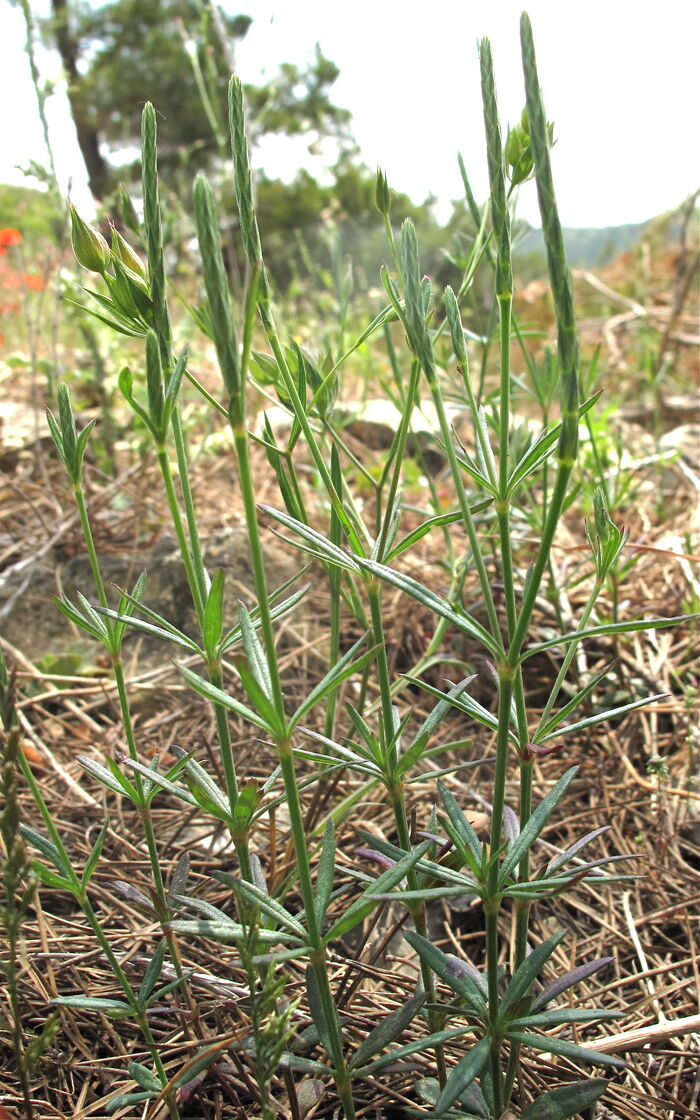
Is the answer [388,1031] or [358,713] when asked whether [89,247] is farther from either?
[388,1031]

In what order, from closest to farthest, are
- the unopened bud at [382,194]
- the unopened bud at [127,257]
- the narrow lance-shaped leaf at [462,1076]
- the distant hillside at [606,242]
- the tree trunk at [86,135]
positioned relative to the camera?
the narrow lance-shaped leaf at [462,1076] → the unopened bud at [127,257] → the unopened bud at [382,194] → the distant hillside at [606,242] → the tree trunk at [86,135]

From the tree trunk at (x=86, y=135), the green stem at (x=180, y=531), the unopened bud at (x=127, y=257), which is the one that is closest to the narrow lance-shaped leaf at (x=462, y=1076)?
the green stem at (x=180, y=531)

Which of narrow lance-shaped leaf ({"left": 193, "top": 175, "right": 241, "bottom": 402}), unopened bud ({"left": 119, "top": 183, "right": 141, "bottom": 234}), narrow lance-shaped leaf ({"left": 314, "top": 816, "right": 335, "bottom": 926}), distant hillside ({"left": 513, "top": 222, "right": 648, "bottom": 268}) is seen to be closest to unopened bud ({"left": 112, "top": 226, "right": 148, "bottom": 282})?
unopened bud ({"left": 119, "top": 183, "right": 141, "bottom": 234})

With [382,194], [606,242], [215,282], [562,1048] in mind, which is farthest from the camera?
[606,242]

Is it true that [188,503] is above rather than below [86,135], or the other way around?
below

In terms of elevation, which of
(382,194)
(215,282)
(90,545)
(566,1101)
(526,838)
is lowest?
(566,1101)

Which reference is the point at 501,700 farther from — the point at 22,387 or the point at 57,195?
the point at 22,387

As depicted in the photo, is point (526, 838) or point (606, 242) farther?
point (606, 242)

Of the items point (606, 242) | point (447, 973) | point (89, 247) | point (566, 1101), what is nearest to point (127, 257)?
point (89, 247)

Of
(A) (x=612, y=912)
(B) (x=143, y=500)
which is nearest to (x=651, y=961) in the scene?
(A) (x=612, y=912)

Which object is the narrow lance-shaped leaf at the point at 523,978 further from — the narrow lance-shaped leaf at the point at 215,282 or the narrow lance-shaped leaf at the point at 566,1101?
the narrow lance-shaped leaf at the point at 215,282

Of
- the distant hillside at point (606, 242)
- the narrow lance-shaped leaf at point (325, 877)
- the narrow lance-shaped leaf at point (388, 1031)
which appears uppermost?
the distant hillside at point (606, 242)
